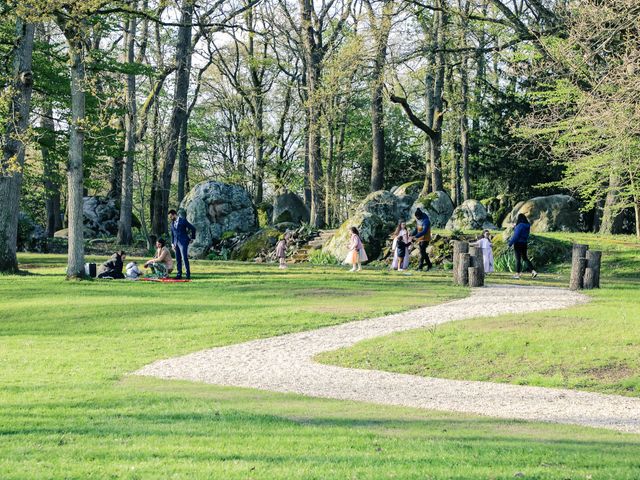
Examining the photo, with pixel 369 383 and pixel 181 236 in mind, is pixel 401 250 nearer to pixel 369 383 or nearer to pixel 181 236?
pixel 181 236

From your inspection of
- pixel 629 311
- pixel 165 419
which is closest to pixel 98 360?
pixel 165 419

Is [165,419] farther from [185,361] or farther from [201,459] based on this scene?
[185,361]

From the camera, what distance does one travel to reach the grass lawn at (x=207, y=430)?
6262 millimetres

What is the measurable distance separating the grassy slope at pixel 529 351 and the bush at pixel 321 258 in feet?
56.9

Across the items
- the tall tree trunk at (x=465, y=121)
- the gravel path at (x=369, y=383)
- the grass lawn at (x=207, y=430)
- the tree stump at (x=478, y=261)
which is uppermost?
the tall tree trunk at (x=465, y=121)

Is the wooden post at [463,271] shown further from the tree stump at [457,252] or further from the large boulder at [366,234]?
the large boulder at [366,234]

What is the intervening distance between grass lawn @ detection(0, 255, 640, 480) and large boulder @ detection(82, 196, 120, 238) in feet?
108

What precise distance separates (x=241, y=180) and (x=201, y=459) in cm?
4831

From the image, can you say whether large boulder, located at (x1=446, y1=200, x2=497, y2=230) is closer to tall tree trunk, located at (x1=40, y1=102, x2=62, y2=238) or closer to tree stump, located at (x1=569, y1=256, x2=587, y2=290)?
tree stump, located at (x1=569, y1=256, x2=587, y2=290)

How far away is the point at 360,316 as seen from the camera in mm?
17422

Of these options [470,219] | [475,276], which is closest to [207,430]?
[475,276]

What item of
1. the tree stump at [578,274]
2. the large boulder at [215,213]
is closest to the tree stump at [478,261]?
the tree stump at [578,274]

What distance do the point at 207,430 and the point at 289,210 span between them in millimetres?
38405

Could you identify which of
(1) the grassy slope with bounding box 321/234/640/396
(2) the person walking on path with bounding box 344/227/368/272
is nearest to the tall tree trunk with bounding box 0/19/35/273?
(2) the person walking on path with bounding box 344/227/368/272
